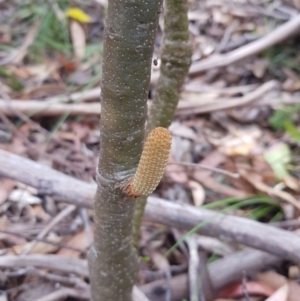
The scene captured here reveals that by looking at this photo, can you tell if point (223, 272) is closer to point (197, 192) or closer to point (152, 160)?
point (197, 192)

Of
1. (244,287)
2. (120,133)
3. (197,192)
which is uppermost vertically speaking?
(120,133)

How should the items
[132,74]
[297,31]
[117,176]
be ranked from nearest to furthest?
[132,74]
[117,176]
[297,31]

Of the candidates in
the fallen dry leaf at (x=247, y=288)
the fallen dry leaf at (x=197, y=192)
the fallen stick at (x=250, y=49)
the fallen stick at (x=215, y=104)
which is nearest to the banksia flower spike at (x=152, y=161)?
the fallen dry leaf at (x=247, y=288)

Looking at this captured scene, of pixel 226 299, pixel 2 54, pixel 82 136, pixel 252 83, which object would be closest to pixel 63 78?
pixel 2 54

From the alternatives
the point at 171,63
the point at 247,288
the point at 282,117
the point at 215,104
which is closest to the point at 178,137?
the point at 215,104

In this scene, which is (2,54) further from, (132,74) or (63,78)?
(132,74)

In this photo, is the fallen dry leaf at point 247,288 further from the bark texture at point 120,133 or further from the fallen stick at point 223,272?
the bark texture at point 120,133
